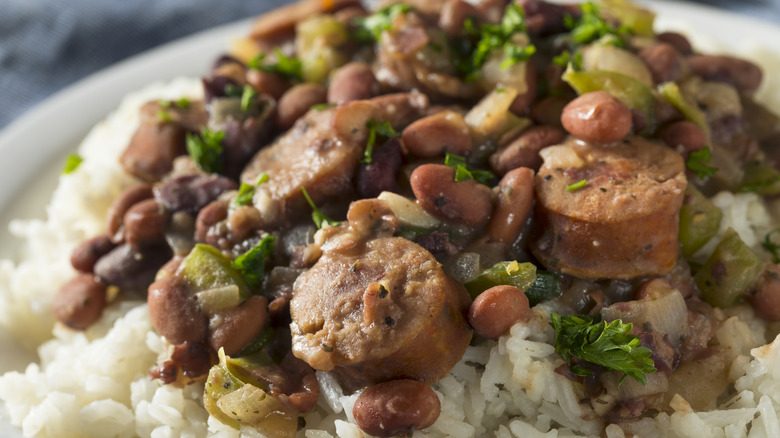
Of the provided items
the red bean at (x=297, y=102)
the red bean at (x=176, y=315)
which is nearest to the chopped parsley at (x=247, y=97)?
the red bean at (x=297, y=102)

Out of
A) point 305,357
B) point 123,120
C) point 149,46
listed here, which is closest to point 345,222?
point 305,357

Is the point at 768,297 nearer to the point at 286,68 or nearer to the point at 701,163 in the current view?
the point at 701,163

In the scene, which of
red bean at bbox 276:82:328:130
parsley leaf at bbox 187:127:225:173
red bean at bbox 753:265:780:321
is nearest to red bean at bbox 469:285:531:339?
red bean at bbox 753:265:780:321

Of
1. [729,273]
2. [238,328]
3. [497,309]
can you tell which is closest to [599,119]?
[729,273]

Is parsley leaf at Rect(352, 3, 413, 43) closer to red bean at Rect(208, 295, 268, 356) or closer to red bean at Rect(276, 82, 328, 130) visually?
red bean at Rect(276, 82, 328, 130)

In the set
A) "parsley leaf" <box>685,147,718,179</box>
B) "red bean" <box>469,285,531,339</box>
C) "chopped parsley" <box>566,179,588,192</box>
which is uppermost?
"chopped parsley" <box>566,179,588,192</box>
